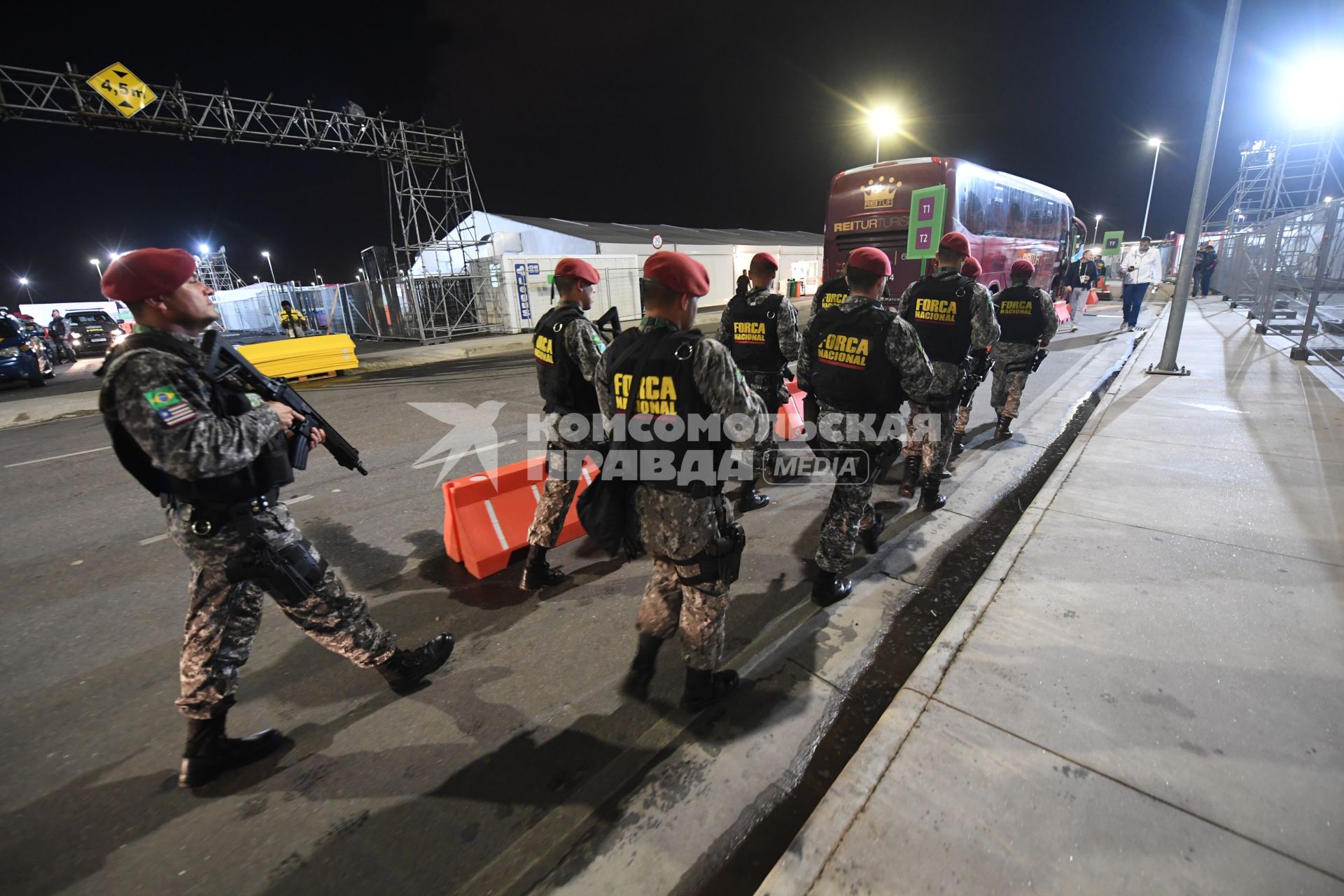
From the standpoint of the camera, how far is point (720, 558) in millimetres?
2275

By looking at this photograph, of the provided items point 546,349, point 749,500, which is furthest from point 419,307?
point 546,349

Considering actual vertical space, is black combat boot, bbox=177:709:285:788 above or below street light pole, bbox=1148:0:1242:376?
below

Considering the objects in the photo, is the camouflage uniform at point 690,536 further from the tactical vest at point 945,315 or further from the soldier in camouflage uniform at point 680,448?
the tactical vest at point 945,315

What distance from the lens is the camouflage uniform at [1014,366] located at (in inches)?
225

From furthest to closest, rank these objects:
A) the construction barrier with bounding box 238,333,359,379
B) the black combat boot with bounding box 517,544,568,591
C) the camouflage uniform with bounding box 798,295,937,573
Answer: the construction barrier with bounding box 238,333,359,379
the black combat boot with bounding box 517,544,568,591
the camouflage uniform with bounding box 798,295,937,573

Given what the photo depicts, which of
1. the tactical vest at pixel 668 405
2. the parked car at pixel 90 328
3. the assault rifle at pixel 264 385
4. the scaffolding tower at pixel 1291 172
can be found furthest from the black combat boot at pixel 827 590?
the parked car at pixel 90 328

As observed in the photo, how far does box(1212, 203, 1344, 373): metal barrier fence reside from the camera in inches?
298

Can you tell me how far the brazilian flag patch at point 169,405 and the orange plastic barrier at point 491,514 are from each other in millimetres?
1850

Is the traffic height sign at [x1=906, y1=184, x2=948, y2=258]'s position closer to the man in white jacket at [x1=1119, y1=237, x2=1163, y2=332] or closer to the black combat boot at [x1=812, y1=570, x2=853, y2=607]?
the man in white jacket at [x1=1119, y1=237, x2=1163, y2=332]

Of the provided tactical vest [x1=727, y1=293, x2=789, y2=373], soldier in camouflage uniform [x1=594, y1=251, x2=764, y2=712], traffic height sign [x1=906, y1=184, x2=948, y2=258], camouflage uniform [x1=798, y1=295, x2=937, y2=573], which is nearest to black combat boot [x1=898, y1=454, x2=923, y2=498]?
tactical vest [x1=727, y1=293, x2=789, y2=373]

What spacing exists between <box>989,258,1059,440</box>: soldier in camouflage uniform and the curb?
116 inches

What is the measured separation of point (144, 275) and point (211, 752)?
184 centimetres

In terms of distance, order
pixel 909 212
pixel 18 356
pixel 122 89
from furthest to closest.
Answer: pixel 122 89 → pixel 18 356 → pixel 909 212

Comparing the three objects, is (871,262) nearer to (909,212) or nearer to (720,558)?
(720,558)
